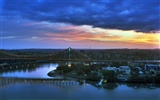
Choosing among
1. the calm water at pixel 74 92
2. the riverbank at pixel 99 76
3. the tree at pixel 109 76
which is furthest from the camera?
Result: the tree at pixel 109 76

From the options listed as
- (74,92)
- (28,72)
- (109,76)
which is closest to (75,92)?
(74,92)

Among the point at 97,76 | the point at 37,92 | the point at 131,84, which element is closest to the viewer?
the point at 37,92

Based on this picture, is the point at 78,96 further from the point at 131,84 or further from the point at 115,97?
the point at 131,84

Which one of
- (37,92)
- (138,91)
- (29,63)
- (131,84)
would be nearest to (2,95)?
(37,92)

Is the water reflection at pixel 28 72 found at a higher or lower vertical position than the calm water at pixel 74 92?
higher

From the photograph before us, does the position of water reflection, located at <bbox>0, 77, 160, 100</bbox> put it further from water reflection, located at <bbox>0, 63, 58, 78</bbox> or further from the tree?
water reflection, located at <bbox>0, 63, 58, 78</bbox>

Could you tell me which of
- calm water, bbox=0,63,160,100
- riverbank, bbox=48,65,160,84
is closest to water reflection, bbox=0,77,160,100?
calm water, bbox=0,63,160,100

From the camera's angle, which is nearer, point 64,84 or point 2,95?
point 2,95

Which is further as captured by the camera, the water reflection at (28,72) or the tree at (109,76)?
the water reflection at (28,72)

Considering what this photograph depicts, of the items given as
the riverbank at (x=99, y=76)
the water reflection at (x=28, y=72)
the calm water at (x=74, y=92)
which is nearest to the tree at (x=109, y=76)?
the riverbank at (x=99, y=76)

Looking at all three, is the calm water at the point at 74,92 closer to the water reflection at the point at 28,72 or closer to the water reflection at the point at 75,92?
the water reflection at the point at 75,92

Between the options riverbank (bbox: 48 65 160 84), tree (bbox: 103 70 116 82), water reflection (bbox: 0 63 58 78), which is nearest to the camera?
riverbank (bbox: 48 65 160 84)
